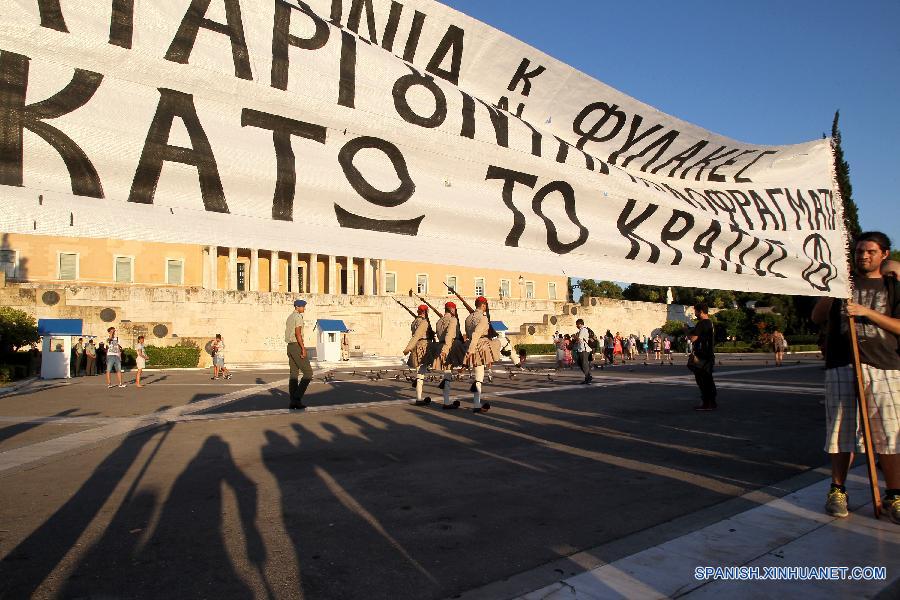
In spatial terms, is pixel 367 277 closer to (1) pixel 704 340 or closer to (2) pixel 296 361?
(2) pixel 296 361

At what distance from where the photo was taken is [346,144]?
8.28 ft

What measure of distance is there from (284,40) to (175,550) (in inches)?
129

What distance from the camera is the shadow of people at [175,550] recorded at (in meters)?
3.28

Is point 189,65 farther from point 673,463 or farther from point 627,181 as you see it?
point 673,463

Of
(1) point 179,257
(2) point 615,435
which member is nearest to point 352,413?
(2) point 615,435

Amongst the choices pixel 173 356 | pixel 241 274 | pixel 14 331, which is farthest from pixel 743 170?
pixel 241 274

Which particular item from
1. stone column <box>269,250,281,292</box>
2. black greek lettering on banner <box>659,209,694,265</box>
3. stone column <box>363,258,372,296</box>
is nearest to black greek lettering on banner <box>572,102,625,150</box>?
black greek lettering on banner <box>659,209,694,265</box>

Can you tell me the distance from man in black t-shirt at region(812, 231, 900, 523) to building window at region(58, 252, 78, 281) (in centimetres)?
4887

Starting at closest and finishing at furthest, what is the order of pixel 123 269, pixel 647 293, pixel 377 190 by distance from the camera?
pixel 377 190 < pixel 123 269 < pixel 647 293

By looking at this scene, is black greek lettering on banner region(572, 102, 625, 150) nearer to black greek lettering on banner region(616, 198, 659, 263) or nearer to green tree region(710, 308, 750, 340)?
black greek lettering on banner region(616, 198, 659, 263)

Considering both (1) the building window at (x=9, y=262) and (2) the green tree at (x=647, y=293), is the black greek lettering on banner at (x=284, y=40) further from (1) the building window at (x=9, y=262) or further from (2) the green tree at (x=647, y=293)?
(2) the green tree at (x=647, y=293)

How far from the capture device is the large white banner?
2014mm

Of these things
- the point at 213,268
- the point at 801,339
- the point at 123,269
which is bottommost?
the point at 801,339

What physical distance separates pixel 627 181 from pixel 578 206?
17.0 inches
